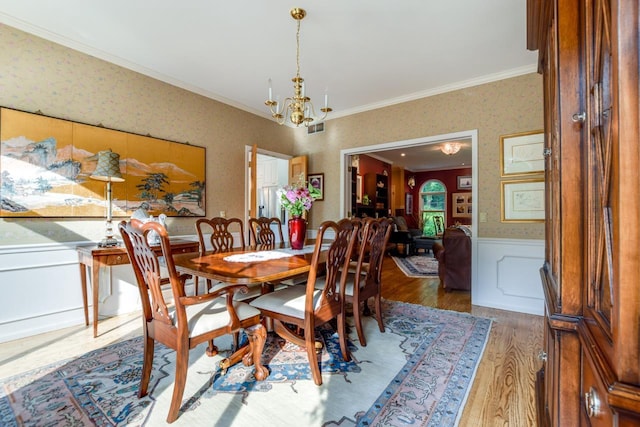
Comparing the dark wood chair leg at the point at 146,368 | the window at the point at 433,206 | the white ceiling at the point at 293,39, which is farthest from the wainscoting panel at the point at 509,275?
the window at the point at 433,206

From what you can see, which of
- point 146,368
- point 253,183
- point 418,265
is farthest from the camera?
point 418,265

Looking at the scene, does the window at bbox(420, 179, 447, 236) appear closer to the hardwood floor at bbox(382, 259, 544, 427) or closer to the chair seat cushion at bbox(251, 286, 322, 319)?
the hardwood floor at bbox(382, 259, 544, 427)

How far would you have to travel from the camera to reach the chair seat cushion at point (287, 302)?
1.90m

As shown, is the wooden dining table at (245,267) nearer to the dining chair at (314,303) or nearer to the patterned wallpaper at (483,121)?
the dining chair at (314,303)

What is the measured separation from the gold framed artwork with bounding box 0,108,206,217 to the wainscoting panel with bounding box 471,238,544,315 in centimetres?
366

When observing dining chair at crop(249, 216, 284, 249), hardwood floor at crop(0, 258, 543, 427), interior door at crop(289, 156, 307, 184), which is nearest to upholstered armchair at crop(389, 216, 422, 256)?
interior door at crop(289, 156, 307, 184)

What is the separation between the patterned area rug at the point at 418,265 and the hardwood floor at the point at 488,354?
64.6 inches

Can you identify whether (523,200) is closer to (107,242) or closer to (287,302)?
(287,302)

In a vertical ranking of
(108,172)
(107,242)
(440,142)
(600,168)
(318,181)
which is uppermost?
(440,142)

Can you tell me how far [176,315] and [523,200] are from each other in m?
3.57

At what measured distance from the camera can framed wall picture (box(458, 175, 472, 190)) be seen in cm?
973

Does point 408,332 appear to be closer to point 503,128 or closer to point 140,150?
point 503,128

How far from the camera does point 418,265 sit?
614 cm

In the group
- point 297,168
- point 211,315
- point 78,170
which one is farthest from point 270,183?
point 211,315
